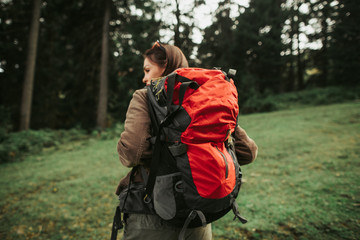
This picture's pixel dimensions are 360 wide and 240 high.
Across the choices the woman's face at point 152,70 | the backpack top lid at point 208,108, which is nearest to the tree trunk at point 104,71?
the woman's face at point 152,70

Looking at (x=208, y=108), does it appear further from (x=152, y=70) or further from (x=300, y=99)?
(x=300, y=99)

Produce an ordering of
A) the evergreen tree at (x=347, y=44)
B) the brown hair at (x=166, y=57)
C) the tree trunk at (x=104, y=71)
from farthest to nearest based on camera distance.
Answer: the evergreen tree at (x=347, y=44), the tree trunk at (x=104, y=71), the brown hair at (x=166, y=57)

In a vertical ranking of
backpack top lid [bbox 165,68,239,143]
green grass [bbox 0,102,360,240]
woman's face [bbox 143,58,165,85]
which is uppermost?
woman's face [bbox 143,58,165,85]

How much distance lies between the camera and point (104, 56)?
13.2 m

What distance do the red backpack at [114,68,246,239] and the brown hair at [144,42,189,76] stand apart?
40 cm

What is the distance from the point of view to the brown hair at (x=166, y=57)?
1.65 metres

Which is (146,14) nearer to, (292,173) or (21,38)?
(21,38)

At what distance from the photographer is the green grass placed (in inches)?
127

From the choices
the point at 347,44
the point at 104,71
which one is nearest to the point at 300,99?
→ the point at 347,44

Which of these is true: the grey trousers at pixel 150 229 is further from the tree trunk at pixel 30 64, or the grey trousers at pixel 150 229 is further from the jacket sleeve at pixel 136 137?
the tree trunk at pixel 30 64

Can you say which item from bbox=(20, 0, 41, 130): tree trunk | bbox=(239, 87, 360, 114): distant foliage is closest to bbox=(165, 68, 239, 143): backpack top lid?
bbox=(20, 0, 41, 130): tree trunk

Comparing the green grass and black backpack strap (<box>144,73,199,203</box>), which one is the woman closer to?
black backpack strap (<box>144,73,199,203</box>)

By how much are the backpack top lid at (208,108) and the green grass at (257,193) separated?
251cm

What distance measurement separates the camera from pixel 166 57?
164cm
